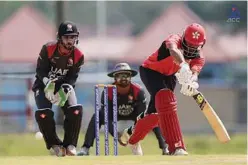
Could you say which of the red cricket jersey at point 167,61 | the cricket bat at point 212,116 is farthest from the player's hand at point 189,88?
the red cricket jersey at point 167,61

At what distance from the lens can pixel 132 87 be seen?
613 inches

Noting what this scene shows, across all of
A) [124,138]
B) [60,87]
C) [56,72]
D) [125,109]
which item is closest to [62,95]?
[60,87]

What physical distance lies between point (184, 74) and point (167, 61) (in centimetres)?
85

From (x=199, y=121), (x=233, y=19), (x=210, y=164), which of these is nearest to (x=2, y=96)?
(x=199, y=121)

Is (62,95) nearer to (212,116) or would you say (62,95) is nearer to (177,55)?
(177,55)

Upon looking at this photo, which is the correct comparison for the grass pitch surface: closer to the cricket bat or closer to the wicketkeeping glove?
the cricket bat

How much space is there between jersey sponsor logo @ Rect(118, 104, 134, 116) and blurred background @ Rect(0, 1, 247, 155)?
7.91ft

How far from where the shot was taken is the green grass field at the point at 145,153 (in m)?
10.8

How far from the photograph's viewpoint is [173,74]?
13.1m

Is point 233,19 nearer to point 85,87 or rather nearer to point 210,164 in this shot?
point 210,164

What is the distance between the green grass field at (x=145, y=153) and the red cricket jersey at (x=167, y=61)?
1.18m

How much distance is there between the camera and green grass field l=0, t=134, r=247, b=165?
10805mm

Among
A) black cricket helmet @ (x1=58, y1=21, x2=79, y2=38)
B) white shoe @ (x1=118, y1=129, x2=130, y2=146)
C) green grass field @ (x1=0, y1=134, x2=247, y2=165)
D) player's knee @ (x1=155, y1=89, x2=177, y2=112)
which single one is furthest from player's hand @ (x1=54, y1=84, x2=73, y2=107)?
white shoe @ (x1=118, y1=129, x2=130, y2=146)

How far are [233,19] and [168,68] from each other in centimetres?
375
